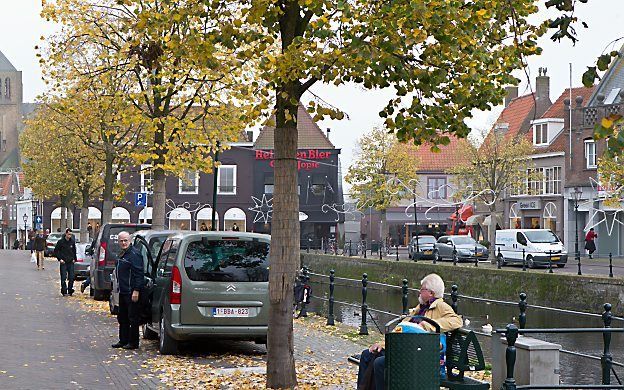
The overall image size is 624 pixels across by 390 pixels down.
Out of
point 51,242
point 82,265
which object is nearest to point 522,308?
point 82,265

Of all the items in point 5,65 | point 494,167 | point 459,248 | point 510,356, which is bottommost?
point 510,356

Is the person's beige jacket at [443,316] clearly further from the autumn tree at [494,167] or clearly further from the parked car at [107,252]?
the autumn tree at [494,167]

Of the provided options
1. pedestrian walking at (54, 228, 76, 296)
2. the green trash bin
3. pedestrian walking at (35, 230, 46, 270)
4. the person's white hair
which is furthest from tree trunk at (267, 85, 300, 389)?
pedestrian walking at (35, 230, 46, 270)

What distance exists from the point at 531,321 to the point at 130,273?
55.8 feet

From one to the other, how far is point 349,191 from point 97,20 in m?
55.9

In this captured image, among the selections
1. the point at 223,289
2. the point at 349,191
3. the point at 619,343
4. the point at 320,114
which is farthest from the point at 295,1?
the point at 349,191

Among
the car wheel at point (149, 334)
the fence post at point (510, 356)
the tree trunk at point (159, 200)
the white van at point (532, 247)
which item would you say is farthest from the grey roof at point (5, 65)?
the fence post at point (510, 356)

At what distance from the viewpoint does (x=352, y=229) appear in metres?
113

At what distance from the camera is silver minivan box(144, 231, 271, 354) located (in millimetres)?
15016

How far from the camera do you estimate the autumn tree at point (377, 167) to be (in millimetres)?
80938

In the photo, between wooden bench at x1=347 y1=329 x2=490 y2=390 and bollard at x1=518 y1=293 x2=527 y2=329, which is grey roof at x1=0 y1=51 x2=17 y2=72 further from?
wooden bench at x1=347 y1=329 x2=490 y2=390

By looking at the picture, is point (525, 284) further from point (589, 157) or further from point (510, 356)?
point (510, 356)

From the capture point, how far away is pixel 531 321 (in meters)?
30.2

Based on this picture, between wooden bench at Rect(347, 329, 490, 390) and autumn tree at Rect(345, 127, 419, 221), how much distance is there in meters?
70.3
